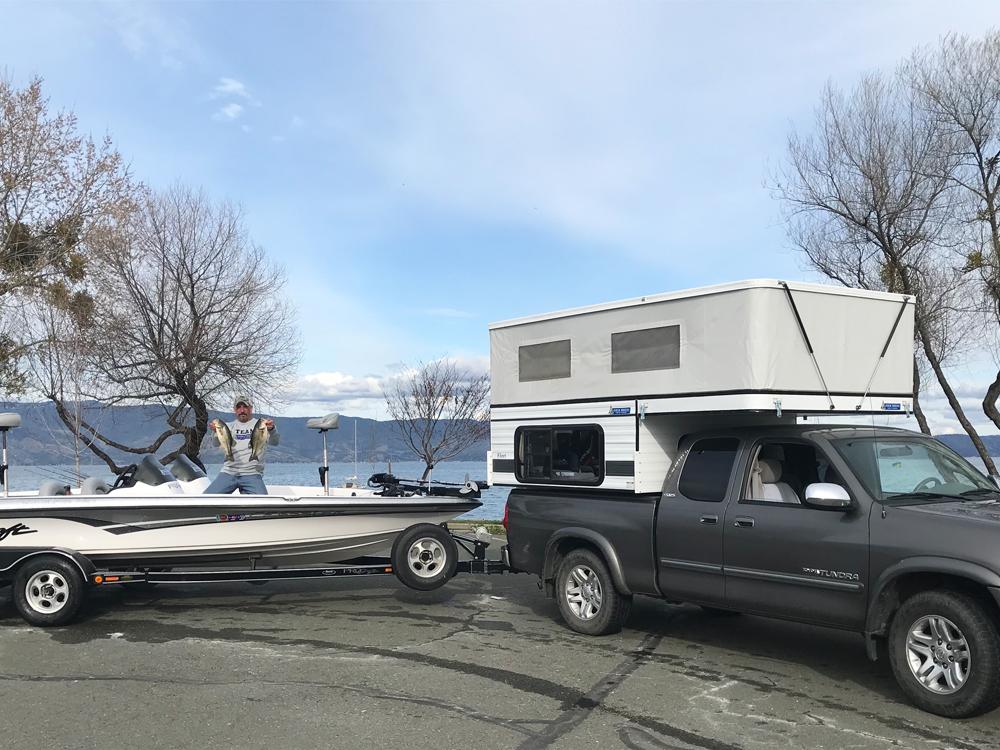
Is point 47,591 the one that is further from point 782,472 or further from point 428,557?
point 782,472

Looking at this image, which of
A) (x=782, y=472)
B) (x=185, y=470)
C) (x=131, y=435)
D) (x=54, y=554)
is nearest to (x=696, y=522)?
(x=782, y=472)

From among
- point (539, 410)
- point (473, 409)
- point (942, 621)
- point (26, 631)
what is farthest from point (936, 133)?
point (26, 631)

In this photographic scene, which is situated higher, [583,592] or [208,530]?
[208,530]

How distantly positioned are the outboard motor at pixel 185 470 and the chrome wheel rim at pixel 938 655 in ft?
23.7

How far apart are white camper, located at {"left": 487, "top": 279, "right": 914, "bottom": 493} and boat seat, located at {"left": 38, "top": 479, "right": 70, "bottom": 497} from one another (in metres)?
→ 4.41

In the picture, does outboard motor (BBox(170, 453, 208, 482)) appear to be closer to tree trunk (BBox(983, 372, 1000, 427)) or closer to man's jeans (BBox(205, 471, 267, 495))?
man's jeans (BBox(205, 471, 267, 495))

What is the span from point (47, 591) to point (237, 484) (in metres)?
1.97

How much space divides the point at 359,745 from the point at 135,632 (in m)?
3.84

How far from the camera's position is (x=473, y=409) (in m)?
22.5

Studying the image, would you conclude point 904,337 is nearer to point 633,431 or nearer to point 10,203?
point 633,431

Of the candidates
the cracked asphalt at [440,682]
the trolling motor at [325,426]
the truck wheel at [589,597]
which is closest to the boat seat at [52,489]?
the cracked asphalt at [440,682]

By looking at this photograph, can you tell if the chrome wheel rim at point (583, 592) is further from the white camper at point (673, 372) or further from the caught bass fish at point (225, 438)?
the caught bass fish at point (225, 438)

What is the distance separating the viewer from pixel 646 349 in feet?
25.0

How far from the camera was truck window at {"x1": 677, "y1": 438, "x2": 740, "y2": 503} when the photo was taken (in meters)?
7.02
